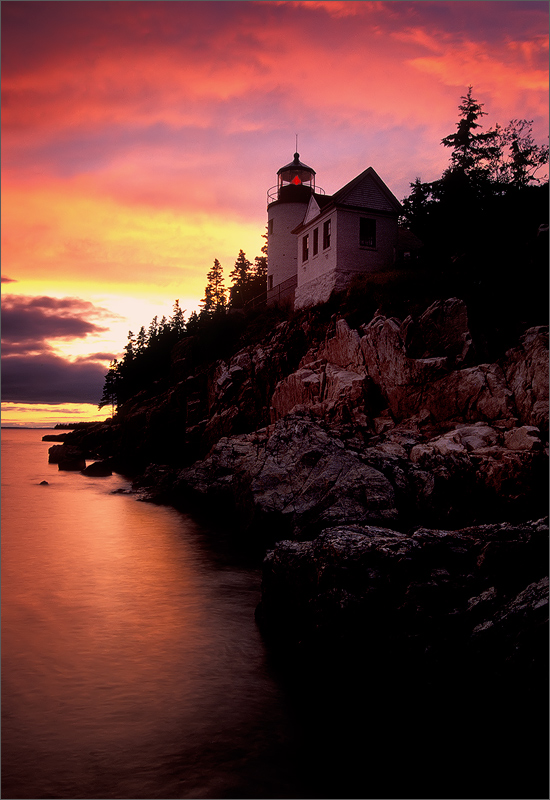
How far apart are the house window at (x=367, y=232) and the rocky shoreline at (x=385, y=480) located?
5.38 meters

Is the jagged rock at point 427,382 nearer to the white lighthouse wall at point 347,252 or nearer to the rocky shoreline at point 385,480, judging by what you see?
the rocky shoreline at point 385,480

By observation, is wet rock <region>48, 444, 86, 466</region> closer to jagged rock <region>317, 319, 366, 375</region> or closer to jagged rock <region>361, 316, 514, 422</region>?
Result: jagged rock <region>317, 319, 366, 375</region>

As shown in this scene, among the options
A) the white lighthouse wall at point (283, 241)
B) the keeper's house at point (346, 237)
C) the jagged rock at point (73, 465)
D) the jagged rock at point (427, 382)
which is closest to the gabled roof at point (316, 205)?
the keeper's house at point (346, 237)

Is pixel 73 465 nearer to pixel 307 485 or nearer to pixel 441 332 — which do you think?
pixel 307 485

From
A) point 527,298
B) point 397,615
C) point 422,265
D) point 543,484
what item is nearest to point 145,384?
point 422,265

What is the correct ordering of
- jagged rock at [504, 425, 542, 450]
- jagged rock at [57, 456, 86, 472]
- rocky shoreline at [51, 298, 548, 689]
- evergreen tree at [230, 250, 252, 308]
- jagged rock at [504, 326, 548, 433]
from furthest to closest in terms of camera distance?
1. evergreen tree at [230, 250, 252, 308]
2. jagged rock at [57, 456, 86, 472]
3. jagged rock at [504, 326, 548, 433]
4. jagged rock at [504, 425, 542, 450]
5. rocky shoreline at [51, 298, 548, 689]

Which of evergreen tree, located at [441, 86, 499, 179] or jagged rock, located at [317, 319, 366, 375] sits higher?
evergreen tree, located at [441, 86, 499, 179]

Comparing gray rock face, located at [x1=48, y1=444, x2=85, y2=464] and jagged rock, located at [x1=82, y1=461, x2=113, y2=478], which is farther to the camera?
gray rock face, located at [x1=48, y1=444, x2=85, y2=464]

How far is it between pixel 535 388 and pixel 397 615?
37.9 feet

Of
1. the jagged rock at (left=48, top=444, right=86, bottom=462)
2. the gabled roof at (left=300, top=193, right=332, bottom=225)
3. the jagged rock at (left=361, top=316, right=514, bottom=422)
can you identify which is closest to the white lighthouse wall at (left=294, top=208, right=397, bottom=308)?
the gabled roof at (left=300, top=193, right=332, bottom=225)

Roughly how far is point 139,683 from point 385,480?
27.0 feet

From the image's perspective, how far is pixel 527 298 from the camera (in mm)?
20344

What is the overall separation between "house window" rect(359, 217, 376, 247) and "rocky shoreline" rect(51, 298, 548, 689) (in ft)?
17.7

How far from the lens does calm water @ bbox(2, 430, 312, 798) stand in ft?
18.9
